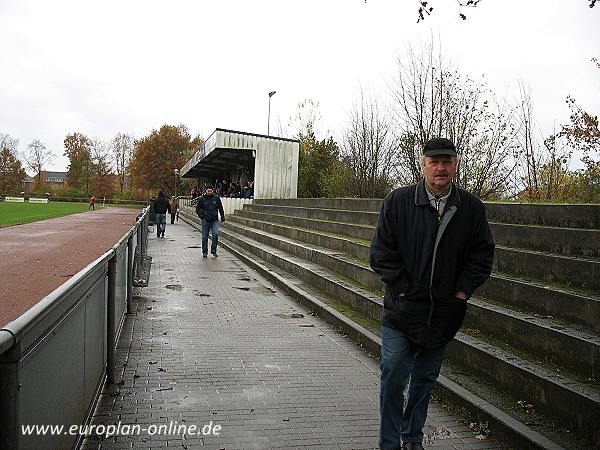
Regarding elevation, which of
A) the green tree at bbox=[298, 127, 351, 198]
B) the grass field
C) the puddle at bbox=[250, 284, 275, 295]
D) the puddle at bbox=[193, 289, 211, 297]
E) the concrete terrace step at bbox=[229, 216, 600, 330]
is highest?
the green tree at bbox=[298, 127, 351, 198]

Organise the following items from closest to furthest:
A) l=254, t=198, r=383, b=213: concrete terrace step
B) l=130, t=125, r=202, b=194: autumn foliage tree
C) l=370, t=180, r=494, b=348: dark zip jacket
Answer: l=370, t=180, r=494, b=348: dark zip jacket, l=254, t=198, r=383, b=213: concrete terrace step, l=130, t=125, r=202, b=194: autumn foliage tree

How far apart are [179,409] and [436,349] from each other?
87.0 inches

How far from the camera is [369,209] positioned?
13.0 m

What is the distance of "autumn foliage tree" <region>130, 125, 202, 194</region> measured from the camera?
78438 millimetres

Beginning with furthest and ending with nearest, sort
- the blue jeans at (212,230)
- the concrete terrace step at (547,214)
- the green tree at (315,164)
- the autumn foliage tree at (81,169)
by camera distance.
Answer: the autumn foliage tree at (81,169)
the green tree at (315,164)
the blue jeans at (212,230)
the concrete terrace step at (547,214)

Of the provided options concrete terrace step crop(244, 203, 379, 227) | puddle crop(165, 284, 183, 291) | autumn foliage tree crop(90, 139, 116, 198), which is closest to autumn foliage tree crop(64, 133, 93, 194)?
autumn foliage tree crop(90, 139, 116, 198)

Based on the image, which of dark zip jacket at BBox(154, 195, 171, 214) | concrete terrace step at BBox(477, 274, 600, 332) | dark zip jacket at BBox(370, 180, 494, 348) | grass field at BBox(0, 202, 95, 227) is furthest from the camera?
grass field at BBox(0, 202, 95, 227)

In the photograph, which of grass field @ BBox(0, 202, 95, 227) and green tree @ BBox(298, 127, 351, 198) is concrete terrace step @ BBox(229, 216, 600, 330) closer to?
green tree @ BBox(298, 127, 351, 198)

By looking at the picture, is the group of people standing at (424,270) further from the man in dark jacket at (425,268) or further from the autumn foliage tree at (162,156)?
the autumn foliage tree at (162,156)

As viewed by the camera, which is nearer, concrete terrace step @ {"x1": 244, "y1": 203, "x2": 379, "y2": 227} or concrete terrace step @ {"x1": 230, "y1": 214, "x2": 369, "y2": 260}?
concrete terrace step @ {"x1": 230, "y1": 214, "x2": 369, "y2": 260}

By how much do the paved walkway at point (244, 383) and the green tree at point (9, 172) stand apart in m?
85.5

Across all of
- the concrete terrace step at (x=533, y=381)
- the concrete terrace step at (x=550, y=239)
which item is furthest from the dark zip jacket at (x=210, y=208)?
the concrete terrace step at (x=533, y=381)

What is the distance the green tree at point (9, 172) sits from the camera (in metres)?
83.8

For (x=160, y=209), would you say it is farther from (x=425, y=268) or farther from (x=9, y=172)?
(x=9, y=172)
